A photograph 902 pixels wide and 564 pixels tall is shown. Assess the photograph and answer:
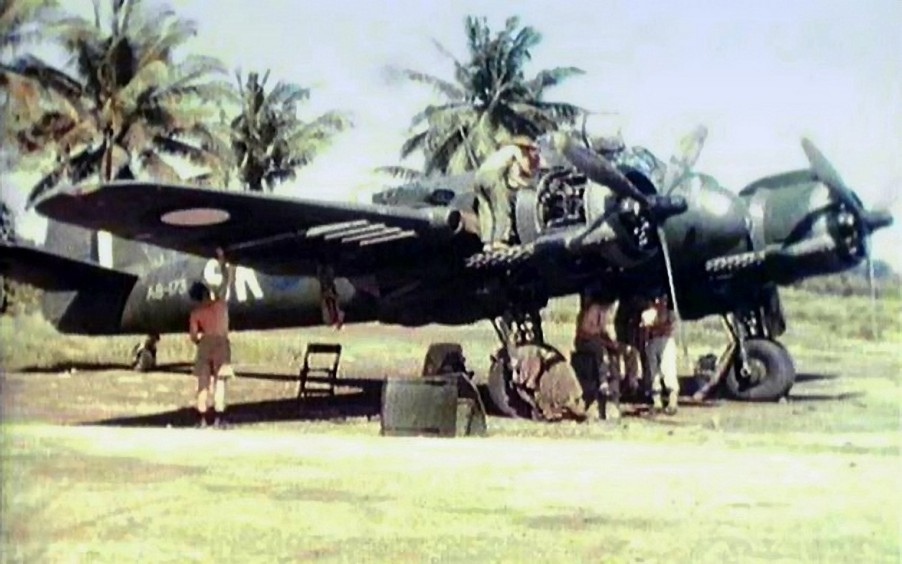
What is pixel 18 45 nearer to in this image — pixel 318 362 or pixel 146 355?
pixel 146 355

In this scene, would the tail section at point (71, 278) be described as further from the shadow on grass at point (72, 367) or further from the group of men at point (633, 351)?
the group of men at point (633, 351)

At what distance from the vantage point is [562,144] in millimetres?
3162

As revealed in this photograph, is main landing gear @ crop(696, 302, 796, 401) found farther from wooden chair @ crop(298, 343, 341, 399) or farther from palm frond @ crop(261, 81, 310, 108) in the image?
palm frond @ crop(261, 81, 310, 108)

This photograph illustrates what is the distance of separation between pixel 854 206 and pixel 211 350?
1.57 m

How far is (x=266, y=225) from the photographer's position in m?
3.24

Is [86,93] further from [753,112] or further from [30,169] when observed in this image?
Result: [753,112]

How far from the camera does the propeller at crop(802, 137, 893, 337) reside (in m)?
3.10

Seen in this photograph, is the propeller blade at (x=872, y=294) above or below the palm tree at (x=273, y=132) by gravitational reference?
below

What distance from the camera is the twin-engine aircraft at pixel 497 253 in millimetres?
3156

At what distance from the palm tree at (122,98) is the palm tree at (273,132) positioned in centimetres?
7

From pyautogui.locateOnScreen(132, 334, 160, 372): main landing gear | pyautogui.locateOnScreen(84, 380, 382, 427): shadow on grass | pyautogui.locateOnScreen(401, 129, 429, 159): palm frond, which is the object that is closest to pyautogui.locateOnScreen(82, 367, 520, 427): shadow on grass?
pyautogui.locateOnScreen(84, 380, 382, 427): shadow on grass

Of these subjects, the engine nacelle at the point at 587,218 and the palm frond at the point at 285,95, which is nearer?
the palm frond at the point at 285,95

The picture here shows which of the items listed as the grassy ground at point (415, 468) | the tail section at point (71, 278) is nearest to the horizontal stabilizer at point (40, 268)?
the tail section at point (71, 278)

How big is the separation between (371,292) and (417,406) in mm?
360
